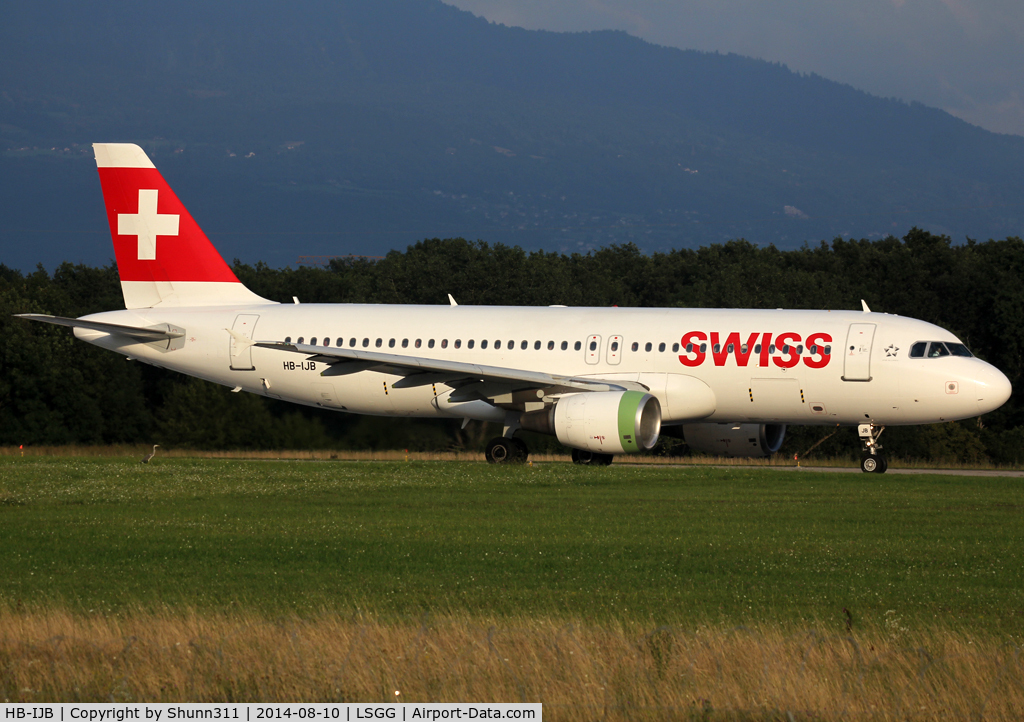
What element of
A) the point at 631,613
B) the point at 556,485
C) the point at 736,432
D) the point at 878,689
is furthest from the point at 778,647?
the point at 736,432

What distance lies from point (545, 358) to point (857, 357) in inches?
271

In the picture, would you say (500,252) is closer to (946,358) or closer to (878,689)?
(946,358)

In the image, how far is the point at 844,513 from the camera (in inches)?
725

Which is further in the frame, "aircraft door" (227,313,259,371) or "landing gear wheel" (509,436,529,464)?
"aircraft door" (227,313,259,371)

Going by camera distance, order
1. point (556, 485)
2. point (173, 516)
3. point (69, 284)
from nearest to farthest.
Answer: point (173, 516) < point (556, 485) < point (69, 284)

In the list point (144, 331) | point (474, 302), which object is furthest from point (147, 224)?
point (474, 302)

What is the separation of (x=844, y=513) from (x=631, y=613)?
8.71 metres

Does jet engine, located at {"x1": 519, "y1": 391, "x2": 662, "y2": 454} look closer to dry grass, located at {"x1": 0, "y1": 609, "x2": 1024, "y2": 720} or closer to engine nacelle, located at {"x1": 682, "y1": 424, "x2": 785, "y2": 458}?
engine nacelle, located at {"x1": 682, "y1": 424, "x2": 785, "y2": 458}

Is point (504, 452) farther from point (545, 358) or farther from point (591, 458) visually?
point (545, 358)

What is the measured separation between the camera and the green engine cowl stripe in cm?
2448

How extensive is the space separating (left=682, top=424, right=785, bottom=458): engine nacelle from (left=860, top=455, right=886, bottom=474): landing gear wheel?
2.48 m

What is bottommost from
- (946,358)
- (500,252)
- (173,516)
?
(173,516)

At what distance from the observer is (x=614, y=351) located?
27.6m

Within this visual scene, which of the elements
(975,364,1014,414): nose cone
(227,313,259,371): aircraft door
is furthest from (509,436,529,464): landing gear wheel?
(975,364,1014,414): nose cone
